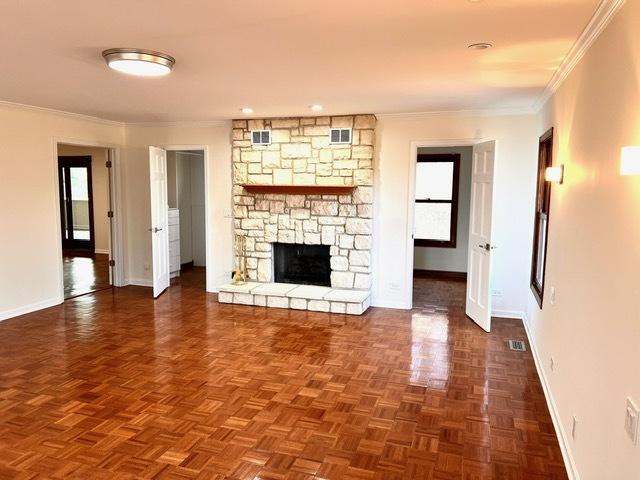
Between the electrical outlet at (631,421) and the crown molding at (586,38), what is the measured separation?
1.59 m

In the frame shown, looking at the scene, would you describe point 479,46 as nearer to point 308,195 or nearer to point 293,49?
point 293,49

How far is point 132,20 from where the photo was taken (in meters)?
2.41

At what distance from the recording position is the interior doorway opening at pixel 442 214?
7.44 m

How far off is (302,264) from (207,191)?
1619mm

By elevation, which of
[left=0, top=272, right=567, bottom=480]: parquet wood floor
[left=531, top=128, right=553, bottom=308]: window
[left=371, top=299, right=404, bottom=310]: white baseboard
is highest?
[left=531, top=128, right=553, bottom=308]: window

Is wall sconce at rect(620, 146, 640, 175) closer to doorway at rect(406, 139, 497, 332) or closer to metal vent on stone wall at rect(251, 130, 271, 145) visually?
doorway at rect(406, 139, 497, 332)

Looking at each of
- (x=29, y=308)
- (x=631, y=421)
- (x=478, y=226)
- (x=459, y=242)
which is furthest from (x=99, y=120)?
(x=631, y=421)

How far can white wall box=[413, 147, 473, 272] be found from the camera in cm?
743

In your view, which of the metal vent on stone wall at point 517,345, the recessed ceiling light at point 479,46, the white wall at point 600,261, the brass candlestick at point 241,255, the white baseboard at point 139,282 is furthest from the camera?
the white baseboard at point 139,282

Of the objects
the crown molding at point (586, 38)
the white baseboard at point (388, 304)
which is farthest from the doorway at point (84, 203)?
the crown molding at point (586, 38)

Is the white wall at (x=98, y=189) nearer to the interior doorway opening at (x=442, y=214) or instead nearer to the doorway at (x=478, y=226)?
the interior doorway opening at (x=442, y=214)

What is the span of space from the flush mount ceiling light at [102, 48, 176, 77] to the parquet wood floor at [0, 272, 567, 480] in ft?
7.23

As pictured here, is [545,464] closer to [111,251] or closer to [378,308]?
[378,308]

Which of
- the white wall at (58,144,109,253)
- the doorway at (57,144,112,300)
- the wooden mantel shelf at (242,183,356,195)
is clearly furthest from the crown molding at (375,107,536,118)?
the white wall at (58,144,109,253)
